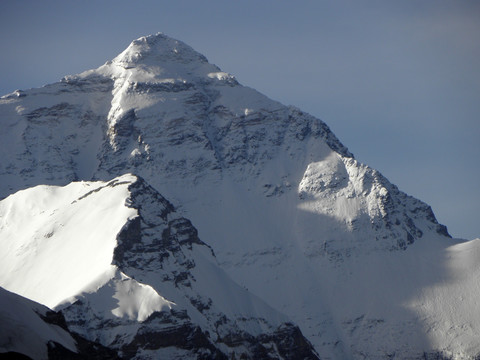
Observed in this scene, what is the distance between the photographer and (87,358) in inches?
6742

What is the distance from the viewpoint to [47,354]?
15825 centimetres

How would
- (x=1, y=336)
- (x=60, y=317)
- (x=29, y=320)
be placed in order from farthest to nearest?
(x=60, y=317), (x=29, y=320), (x=1, y=336)

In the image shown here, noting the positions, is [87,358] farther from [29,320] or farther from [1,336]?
[1,336]

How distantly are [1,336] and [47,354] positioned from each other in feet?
27.3

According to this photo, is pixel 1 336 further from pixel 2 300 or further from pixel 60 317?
pixel 60 317

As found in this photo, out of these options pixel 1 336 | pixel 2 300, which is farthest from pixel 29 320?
pixel 1 336

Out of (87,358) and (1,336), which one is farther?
(87,358)

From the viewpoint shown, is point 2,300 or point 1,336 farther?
point 2,300

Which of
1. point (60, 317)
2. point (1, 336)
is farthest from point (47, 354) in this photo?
point (60, 317)

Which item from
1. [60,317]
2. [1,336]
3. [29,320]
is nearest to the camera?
[1,336]

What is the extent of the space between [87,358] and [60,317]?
1579 centimetres

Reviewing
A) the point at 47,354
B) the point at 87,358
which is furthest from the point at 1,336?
the point at 87,358

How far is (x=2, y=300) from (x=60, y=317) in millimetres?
17587

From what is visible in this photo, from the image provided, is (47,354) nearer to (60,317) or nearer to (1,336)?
(1,336)
